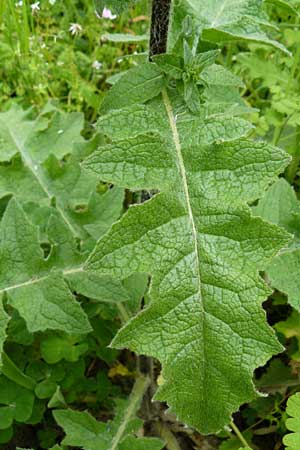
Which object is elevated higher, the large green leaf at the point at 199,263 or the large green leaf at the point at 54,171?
the large green leaf at the point at 199,263

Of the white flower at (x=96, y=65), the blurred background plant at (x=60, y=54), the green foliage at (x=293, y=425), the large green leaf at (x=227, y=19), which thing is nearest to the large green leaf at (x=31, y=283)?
the green foliage at (x=293, y=425)

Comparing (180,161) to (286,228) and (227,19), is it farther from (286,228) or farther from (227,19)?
(286,228)

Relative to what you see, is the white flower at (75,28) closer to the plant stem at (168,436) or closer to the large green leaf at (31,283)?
the large green leaf at (31,283)

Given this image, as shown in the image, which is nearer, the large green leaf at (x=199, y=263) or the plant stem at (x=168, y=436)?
the large green leaf at (x=199, y=263)

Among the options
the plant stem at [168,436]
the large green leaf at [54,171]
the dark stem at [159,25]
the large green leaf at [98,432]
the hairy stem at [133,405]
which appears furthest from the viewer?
the large green leaf at [54,171]

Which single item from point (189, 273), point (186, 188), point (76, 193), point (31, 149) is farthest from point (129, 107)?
→ point (31, 149)

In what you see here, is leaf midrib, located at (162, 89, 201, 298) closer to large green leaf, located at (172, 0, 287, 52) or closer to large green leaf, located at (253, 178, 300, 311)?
large green leaf, located at (172, 0, 287, 52)
